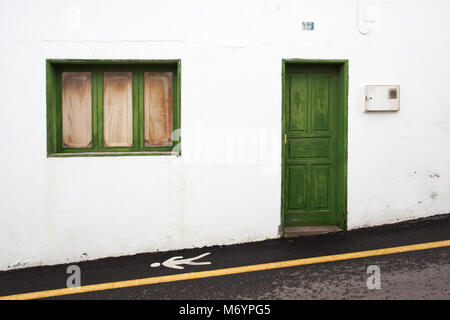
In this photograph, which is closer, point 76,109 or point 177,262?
point 177,262

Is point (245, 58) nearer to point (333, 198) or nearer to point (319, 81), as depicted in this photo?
point (319, 81)

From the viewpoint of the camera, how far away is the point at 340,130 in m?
6.31

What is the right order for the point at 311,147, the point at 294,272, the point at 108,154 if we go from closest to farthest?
1. the point at 294,272
2. the point at 108,154
3. the point at 311,147

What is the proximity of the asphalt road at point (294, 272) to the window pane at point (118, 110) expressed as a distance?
5.33 feet

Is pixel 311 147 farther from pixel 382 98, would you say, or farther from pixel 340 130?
pixel 382 98

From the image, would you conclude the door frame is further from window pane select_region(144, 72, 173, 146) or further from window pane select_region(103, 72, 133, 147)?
window pane select_region(103, 72, 133, 147)

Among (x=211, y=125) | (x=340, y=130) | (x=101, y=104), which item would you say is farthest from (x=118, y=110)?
(x=340, y=130)

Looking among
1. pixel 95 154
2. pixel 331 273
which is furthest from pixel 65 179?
pixel 331 273

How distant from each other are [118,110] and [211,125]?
52.2 inches

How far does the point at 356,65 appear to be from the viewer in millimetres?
6148

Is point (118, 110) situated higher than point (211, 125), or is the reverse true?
point (118, 110)

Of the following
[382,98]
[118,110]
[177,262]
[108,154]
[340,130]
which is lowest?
[177,262]

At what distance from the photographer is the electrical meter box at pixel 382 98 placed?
6137 millimetres

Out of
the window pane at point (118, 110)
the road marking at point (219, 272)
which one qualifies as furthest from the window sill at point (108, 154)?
the road marking at point (219, 272)
